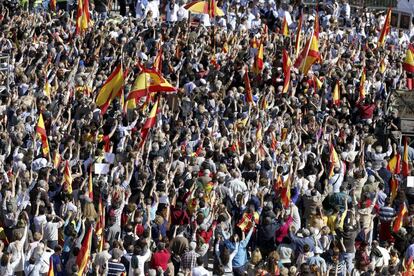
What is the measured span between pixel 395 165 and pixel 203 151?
344 cm

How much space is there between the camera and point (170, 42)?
37.8 meters

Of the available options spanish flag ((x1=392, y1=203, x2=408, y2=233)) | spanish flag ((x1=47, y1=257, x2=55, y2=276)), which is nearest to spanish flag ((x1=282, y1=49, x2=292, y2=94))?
spanish flag ((x1=392, y1=203, x2=408, y2=233))

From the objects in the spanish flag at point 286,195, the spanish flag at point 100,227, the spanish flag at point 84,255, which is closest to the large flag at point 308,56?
the spanish flag at point 286,195

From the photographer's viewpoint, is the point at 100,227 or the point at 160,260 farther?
the point at 100,227

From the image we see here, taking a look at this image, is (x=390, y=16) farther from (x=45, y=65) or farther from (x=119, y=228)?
(x=119, y=228)

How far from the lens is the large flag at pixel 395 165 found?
29.9m

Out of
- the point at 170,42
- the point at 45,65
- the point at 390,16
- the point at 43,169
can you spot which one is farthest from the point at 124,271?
the point at 390,16

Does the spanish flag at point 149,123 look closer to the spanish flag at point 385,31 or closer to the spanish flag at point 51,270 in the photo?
the spanish flag at point 51,270

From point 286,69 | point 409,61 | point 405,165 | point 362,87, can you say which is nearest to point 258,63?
point 286,69

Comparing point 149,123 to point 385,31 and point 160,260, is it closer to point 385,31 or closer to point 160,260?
point 160,260

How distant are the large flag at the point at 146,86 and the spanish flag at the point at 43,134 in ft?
8.16

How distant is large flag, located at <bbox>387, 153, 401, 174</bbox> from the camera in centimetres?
2994

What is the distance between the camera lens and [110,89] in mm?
32062

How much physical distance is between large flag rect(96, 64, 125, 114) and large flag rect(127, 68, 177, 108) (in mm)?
279
